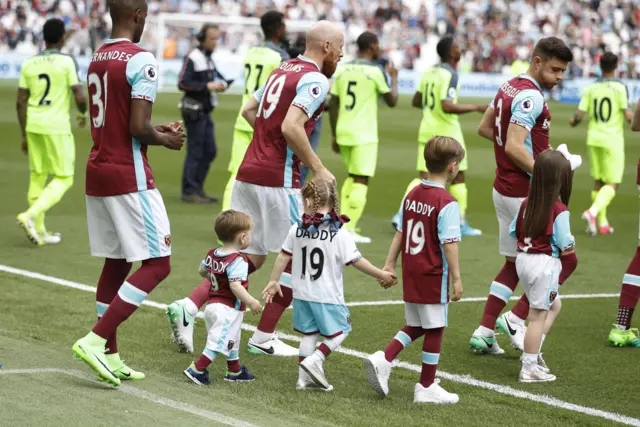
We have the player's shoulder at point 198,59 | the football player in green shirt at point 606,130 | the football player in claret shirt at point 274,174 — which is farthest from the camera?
the player's shoulder at point 198,59

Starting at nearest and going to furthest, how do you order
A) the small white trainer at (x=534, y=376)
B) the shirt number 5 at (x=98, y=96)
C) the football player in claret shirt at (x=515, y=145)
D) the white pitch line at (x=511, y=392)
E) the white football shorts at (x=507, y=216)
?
the white pitch line at (x=511, y=392) < the shirt number 5 at (x=98, y=96) < the small white trainer at (x=534, y=376) < the football player in claret shirt at (x=515, y=145) < the white football shorts at (x=507, y=216)

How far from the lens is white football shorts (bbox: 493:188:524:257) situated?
7559mm

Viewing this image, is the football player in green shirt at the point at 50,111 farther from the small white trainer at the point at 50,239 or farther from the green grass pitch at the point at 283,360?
the green grass pitch at the point at 283,360

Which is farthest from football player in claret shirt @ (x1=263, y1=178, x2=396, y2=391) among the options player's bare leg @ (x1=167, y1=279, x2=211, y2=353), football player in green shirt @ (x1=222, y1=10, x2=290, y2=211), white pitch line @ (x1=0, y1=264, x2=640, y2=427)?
football player in green shirt @ (x1=222, y1=10, x2=290, y2=211)

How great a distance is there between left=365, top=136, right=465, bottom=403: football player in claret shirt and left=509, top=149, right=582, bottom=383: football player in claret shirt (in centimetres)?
60

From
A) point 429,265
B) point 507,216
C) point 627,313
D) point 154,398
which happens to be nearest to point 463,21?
point 627,313

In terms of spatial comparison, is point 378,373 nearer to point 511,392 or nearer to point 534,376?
point 511,392

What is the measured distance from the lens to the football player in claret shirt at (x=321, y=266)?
6.45 meters

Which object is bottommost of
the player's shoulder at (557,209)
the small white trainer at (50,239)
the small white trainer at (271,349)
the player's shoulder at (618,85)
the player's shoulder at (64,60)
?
the small white trainer at (50,239)

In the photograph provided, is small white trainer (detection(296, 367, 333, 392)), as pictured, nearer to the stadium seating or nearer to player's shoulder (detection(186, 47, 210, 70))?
player's shoulder (detection(186, 47, 210, 70))

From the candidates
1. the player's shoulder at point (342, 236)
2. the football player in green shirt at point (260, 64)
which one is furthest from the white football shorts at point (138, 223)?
the football player in green shirt at point (260, 64)

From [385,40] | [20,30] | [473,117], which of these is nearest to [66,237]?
[473,117]

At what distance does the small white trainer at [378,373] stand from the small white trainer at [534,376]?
1.00 m

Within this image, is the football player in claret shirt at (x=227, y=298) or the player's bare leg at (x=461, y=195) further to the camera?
the player's bare leg at (x=461, y=195)
